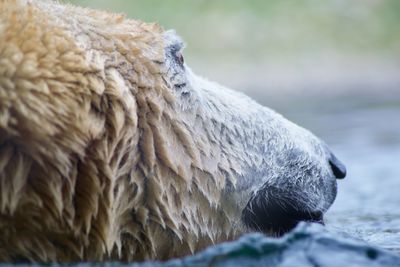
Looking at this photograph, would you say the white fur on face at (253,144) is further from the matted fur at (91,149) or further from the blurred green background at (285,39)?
the blurred green background at (285,39)

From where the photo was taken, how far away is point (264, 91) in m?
19.3

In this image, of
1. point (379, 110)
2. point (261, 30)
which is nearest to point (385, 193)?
point (379, 110)

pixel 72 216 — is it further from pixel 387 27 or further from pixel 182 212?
pixel 387 27

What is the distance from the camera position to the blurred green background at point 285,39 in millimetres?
20766

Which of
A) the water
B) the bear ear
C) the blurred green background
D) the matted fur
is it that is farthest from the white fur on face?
the blurred green background

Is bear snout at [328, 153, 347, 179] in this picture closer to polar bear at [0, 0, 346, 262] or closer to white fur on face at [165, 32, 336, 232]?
white fur on face at [165, 32, 336, 232]

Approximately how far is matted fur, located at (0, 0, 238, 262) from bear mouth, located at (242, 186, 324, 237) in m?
0.25

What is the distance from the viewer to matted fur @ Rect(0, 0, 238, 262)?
301 centimetres

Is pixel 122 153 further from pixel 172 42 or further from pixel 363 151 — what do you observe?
pixel 363 151

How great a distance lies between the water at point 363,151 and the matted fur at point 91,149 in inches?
47.7

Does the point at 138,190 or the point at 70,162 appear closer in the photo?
the point at 70,162

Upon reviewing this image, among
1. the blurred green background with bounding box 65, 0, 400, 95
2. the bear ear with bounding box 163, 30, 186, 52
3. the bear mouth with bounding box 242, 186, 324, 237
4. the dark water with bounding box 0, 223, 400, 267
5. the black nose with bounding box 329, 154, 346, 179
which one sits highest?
the blurred green background with bounding box 65, 0, 400, 95

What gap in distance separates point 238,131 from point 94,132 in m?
1.06

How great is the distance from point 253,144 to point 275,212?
327mm
